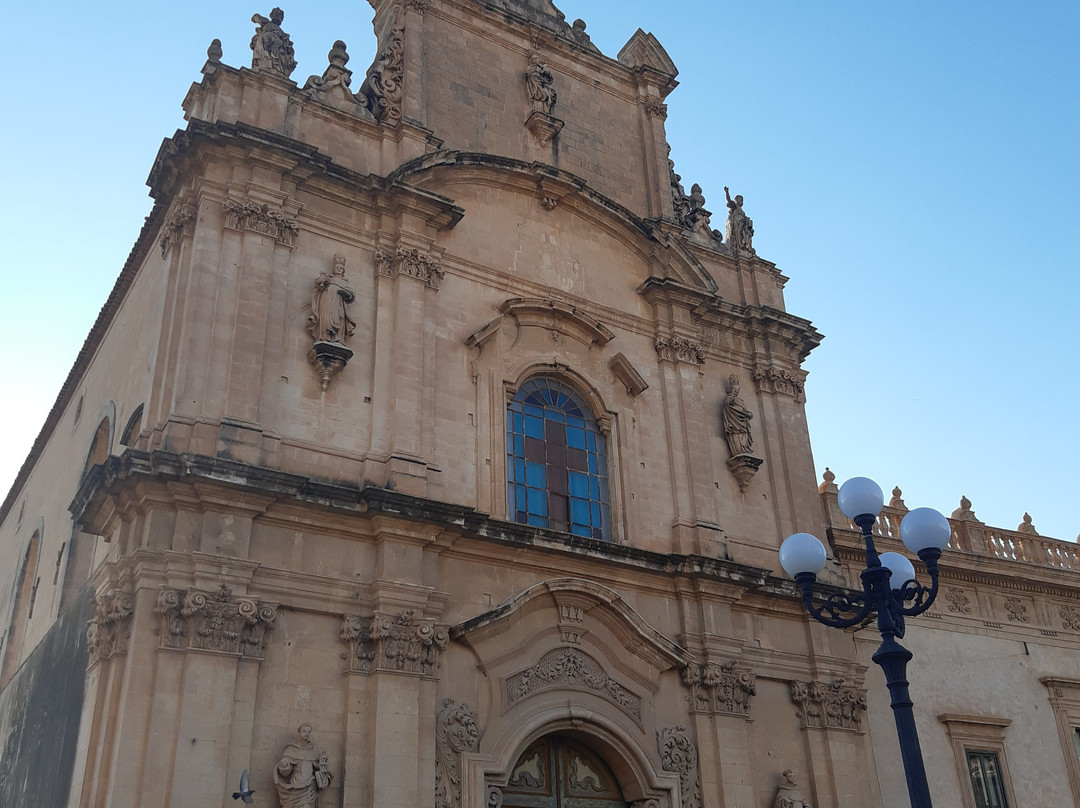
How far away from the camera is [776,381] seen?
18047mm

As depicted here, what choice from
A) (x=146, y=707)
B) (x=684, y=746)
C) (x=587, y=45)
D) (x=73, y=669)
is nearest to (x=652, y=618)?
(x=684, y=746)

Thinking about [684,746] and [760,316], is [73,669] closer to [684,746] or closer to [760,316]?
[684,746]

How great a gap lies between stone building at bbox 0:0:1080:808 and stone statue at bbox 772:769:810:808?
7cm

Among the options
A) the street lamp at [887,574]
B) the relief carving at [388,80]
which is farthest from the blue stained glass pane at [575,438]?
the street lamp at [887,574]

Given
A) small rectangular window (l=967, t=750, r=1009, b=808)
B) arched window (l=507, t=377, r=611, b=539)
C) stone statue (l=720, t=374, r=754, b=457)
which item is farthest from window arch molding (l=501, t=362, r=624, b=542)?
small rectangular window (l=967, t=750, r=1009, b=808)

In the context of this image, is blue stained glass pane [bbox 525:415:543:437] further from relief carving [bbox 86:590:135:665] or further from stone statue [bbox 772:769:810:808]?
relief carving [bbox 86:590:135:665]

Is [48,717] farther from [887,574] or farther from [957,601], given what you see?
[957,601]

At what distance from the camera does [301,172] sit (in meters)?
14.3

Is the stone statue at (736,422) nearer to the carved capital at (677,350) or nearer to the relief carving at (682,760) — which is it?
the carved capital at (677,350)

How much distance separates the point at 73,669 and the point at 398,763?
5016 millimetres

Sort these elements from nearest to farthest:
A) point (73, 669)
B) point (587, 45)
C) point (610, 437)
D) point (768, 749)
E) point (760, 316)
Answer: point (73, 669) → point (768, 749) → point (610, 437) → point (760, 316) → point (587, 45)

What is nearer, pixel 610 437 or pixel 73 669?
pixel 73 669

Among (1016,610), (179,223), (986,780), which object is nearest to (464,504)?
(179,223)

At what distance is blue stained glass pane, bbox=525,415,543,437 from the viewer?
50.1 ft
